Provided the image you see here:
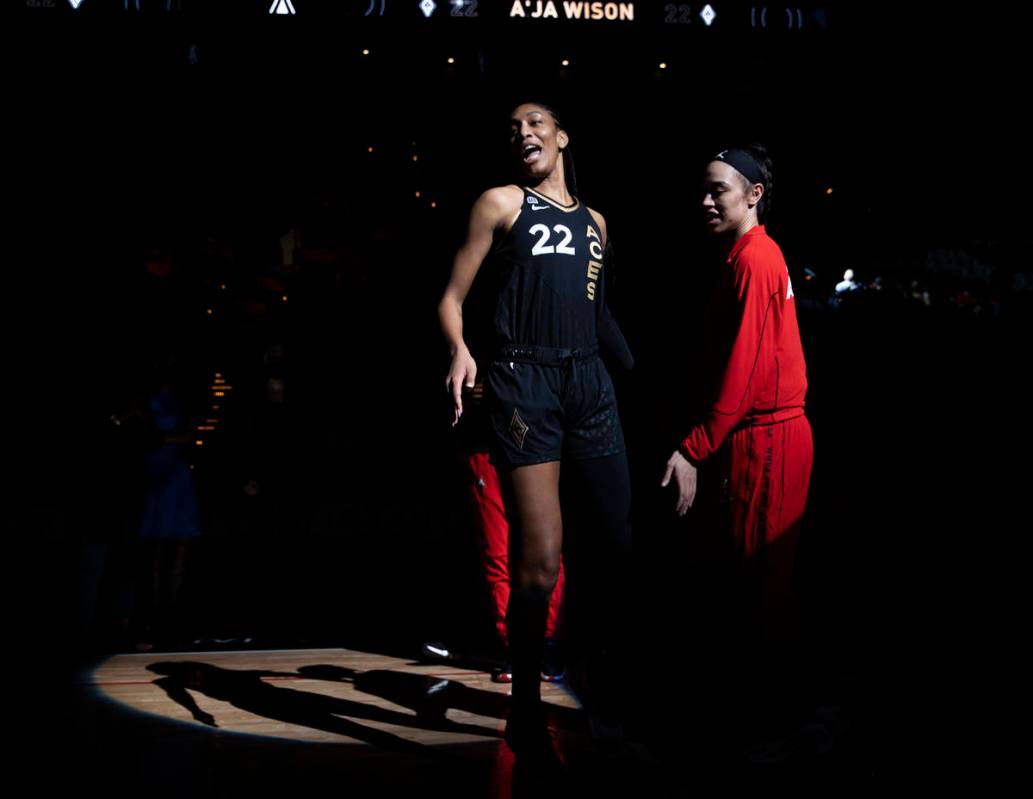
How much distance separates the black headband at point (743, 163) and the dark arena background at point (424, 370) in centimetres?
60

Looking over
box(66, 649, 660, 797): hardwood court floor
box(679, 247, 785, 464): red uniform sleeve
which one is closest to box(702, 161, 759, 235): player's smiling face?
box(679, 247, 785, 464): red uniform sleeve

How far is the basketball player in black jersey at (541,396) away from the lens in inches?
120

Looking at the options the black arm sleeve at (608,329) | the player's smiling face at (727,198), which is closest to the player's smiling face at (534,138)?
the black arm sleeve at (608,329)

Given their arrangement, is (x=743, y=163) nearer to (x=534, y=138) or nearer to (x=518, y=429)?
(x=534, y=138)

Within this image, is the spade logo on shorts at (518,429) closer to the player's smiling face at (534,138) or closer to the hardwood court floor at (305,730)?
the player's smiling face at (534,138)

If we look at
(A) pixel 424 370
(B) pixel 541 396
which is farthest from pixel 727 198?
(A) pixel 424 370

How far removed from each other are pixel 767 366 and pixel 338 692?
1902 mm

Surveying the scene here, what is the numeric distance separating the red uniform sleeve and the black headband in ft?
0.85

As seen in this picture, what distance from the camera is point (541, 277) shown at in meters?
3.10

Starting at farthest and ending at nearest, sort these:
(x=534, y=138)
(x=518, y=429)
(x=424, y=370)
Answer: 1. (x=424, y=370)
2. (x=534, y=138)
3. (x=518, y=429)

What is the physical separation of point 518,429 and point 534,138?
2.61 ft

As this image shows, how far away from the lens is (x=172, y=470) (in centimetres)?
577

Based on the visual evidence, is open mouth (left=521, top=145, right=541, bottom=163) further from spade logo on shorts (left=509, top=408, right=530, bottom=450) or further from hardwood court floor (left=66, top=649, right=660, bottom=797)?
hardwood court floor (left=66, top=649, right=660, bottom=797)

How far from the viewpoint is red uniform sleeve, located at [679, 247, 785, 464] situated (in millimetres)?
3057
